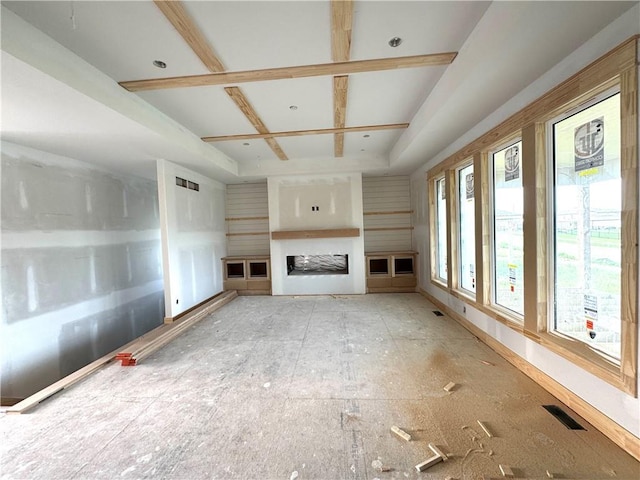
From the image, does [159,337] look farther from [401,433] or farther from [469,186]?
[469,186]

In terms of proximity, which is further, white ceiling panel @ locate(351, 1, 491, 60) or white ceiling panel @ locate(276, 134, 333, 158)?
white ceiling panel @ locate(276, 134, 333, 158)

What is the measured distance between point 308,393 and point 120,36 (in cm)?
327

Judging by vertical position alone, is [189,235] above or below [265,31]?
below

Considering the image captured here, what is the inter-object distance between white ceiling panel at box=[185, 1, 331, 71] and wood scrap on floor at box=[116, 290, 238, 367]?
335 cm

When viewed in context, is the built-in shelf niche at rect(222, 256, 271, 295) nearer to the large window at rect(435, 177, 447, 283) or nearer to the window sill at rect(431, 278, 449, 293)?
the window sill at rect(431, 278, 449, 293)

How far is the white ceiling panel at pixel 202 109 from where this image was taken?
9.43 feet

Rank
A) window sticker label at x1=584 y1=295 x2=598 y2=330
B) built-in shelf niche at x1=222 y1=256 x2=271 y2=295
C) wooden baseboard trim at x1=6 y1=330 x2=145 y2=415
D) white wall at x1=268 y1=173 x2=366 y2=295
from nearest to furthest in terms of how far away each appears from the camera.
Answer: window sticker label at x1=584 y1=295 x2=598 y2=330 → wooden baseboard trim at x1=6 y1=330 x2=145 y2=415 → white wall at x1=268 y1=173 x2=366 y2=295 → built-in shelf niche at x1=222 y1=256 x2=271 y2=295

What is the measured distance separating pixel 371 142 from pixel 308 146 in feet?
3.86

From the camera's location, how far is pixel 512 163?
2.92 meters

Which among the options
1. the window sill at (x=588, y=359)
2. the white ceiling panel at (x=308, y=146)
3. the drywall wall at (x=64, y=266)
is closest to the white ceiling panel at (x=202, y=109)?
the white ceiling panel at (x=308, y=146)

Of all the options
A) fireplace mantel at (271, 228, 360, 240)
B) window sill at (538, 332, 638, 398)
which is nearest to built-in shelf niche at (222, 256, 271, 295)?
fireplace mantel at (271, 228, 360, 240)

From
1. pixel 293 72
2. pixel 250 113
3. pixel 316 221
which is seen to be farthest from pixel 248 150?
pixel 293 72

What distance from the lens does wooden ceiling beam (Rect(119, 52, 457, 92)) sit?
2.38 m

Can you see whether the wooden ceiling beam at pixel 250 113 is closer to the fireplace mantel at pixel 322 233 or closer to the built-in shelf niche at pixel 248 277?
the fireplace mantel at pixel 322 233
